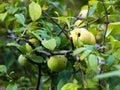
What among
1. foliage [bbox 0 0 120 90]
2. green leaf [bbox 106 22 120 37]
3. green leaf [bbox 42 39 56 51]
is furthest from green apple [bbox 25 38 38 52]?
green leaf [bbox 106 22 120 37]

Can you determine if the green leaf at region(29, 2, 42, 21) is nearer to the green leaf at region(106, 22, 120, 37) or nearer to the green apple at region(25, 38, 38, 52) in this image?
the green apple at region(25, 38, 38, 52)

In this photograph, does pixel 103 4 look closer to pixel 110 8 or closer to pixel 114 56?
pixel 110 8

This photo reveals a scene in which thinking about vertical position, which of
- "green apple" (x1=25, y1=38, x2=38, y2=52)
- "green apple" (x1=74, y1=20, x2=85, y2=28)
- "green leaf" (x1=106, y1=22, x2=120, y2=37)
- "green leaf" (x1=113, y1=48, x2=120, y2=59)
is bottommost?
"green leaf" (x1=113, y1=48, x2=120, y2=59)

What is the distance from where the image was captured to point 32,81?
1.45 meters

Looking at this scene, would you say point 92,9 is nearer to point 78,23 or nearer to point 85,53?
point 78,23

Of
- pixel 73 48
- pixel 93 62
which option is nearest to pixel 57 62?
pixel 73 48

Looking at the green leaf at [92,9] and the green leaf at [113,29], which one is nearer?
the green leaf at [113,29]

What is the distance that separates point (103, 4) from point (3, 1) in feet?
1.81

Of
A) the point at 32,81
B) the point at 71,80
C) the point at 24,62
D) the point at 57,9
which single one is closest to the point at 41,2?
the point at 57,9

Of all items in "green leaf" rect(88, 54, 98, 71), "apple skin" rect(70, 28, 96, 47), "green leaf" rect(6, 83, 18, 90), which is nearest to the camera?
"green leaf" rect(88, 54, 98, 71)

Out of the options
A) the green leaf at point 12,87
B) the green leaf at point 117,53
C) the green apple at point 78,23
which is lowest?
the green leaf at point 12,87

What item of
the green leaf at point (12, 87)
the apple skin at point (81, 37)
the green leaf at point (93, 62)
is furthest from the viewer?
the green leaf at point (12, 87)

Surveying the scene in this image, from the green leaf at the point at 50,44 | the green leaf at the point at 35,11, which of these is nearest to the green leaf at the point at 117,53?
the green leaf at the point at 50,44

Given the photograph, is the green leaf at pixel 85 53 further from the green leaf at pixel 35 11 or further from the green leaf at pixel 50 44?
the green leaf at pixel 35 11
